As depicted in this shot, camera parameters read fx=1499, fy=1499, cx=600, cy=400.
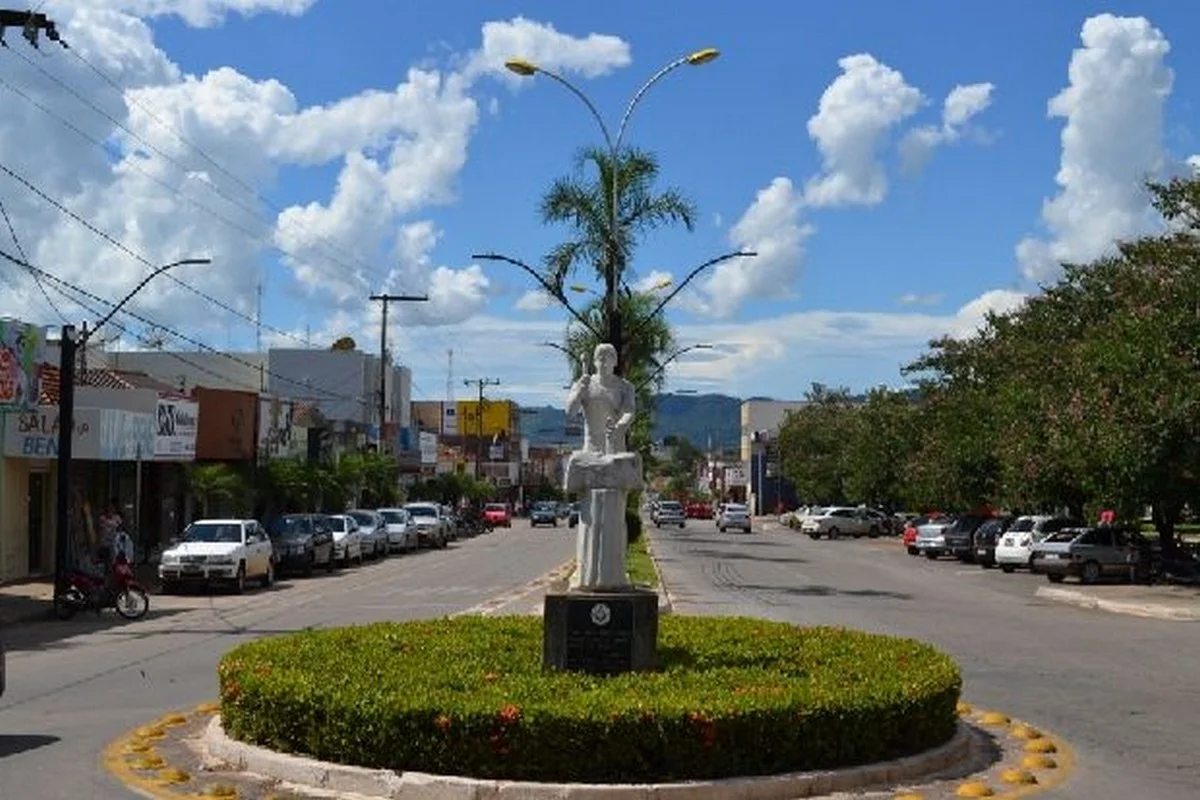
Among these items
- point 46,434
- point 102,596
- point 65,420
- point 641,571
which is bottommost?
point 102,596

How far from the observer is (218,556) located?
31.9 meters

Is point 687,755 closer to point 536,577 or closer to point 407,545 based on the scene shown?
point 536,577

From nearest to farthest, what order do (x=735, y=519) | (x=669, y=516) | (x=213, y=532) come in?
(x=213, y=532) → (x=735, y=519) → (x=669, y=516)

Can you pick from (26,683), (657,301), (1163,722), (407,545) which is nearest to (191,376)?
(407,545)

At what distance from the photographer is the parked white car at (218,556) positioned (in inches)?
1246

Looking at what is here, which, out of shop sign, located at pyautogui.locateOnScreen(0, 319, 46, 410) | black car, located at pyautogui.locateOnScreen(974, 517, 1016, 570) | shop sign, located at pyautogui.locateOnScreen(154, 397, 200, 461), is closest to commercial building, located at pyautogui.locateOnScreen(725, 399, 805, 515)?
black car, located at pyautogui.locateOnScreen(974, 517, 1016, 570)

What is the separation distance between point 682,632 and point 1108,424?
2052 cm

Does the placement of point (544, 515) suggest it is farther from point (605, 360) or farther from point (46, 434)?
point (605, 360)

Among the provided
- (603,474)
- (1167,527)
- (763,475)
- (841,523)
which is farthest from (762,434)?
(603,474)

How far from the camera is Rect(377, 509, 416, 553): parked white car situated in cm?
5381

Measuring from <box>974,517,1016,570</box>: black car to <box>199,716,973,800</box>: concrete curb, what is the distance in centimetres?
3971

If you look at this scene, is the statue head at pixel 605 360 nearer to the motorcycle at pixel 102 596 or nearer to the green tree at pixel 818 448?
the motorcycle at pixel 102 596

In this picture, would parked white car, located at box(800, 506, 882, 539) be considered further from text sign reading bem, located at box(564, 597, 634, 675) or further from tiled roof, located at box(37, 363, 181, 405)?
text sign reading bem, located at box(564, 597, 634, 675)

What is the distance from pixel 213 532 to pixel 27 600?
18.8ft
